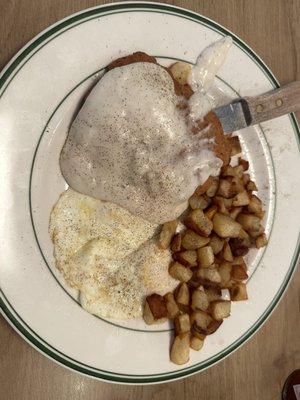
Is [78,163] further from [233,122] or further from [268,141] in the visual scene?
[268,141]

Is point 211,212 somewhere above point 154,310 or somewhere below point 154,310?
above

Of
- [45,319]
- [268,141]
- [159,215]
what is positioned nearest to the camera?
[45,319]

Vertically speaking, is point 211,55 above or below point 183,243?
above

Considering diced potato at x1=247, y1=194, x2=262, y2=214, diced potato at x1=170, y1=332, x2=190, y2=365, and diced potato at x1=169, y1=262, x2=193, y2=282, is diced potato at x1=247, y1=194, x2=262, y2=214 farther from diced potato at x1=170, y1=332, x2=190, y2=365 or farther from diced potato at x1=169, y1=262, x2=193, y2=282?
diced potato at x1=170, y1=332, x2=190, y2=365

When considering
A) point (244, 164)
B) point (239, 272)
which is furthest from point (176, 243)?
point (244, 164)

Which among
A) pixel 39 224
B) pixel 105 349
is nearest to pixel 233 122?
pixel 39 224

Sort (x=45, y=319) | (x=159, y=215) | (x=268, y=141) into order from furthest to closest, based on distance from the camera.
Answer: (x=268, y=141), (x=159, y=215), (x=45, y=319)

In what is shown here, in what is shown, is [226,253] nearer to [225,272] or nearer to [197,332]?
[225,272]
